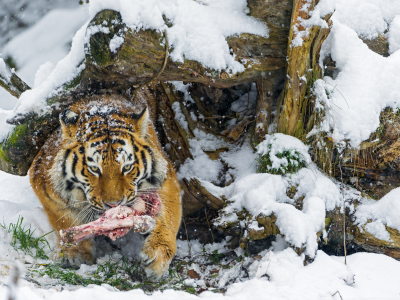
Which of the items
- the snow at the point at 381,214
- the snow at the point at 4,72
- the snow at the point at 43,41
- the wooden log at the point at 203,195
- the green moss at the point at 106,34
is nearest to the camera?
the green moss at the point at 106,34

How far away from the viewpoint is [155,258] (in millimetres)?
2816

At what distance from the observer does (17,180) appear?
475 centimetres

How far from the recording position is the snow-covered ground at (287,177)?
8.18 feet

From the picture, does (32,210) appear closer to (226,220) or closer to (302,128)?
(226,220)

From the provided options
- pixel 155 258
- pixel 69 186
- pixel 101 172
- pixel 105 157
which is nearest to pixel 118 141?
pixel 105 157

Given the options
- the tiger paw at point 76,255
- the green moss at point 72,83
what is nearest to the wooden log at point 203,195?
the tiger paw at point 76,255

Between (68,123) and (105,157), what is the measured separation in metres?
0.45

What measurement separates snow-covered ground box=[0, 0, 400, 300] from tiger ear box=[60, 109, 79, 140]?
373mm

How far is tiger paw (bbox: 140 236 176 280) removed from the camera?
2809mm

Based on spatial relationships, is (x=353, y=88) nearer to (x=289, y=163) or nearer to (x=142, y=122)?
(x=289, y=163)

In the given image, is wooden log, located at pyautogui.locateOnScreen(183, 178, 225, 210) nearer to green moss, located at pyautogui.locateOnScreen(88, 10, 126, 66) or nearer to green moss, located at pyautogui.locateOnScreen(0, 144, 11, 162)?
green moss, located at pyautogui.locateOnScreen(88, 10, 126, 66)

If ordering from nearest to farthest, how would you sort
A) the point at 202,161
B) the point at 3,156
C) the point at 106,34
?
1. the point at 106,34
2. the point at 3,156
3. the point at 202,161

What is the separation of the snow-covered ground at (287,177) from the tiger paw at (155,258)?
49 centimetres

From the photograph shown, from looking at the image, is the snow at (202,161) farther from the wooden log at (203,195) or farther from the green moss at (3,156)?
the green moss at (3,156)
